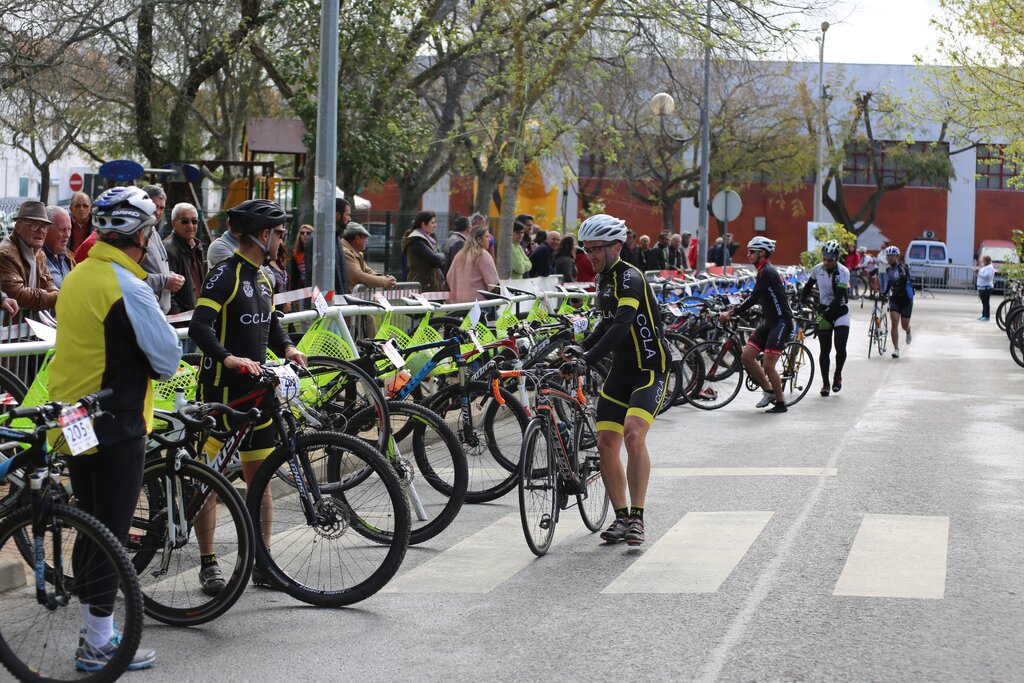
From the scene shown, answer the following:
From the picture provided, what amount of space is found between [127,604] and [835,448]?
8.28m

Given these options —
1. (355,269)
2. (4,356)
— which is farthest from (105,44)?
(4,356)

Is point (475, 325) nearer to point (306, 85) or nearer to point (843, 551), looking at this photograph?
point (843, 551)

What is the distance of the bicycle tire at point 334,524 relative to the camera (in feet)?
22.0

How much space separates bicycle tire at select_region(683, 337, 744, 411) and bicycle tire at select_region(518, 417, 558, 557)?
7.29m

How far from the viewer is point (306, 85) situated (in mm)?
23219

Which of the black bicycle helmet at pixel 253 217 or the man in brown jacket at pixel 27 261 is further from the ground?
the black bicycle helmet at pixel 253 217

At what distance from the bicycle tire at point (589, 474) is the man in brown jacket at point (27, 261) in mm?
3758

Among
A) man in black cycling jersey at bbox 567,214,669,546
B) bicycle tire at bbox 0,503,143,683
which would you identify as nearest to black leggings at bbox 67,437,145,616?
bicycle tire at bbox 0,503,143,683

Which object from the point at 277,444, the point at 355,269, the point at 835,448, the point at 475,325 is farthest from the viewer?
the point at 355,269

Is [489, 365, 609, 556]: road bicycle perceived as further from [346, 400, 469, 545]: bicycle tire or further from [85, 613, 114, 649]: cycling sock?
[85, 613, 114, 649]: cycling sock

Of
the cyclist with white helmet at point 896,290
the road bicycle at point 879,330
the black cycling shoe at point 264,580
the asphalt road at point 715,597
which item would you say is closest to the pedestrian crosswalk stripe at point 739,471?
the asphalt road at point 715,597

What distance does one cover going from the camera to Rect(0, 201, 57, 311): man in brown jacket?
952cm

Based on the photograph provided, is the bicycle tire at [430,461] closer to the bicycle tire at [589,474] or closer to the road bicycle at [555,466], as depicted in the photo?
the road bicycle at [555,466]

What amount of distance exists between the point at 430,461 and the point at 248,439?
5.07 ft
